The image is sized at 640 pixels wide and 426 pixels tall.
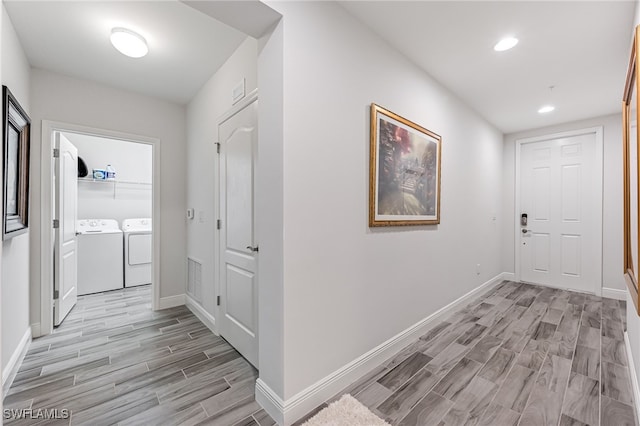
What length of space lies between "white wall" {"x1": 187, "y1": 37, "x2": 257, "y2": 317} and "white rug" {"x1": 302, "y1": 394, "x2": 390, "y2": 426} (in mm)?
1521

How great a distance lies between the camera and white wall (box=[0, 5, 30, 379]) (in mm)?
1968

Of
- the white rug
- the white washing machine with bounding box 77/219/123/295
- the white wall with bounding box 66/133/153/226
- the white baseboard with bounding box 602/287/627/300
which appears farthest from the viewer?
the white wall with bounding box 66/133/153/226

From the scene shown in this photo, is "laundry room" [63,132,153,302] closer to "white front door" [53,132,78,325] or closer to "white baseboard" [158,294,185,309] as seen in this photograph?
"white front door" [53,132,78,325]

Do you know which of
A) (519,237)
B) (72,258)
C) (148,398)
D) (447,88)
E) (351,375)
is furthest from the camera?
(519,237)

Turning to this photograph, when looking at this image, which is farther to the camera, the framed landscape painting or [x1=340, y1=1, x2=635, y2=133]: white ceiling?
the framed landscape painting

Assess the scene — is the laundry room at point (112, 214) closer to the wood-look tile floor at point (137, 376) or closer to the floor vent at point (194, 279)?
the wood-look tile floor at point (137, 376)

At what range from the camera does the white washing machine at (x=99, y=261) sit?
3.93 meters

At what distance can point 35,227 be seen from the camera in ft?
8.75

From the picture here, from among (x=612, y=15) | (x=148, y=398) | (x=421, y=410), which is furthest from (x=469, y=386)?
(x=612, y=15)

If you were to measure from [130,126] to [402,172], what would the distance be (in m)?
3.05

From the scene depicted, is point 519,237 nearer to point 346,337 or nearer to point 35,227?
point 346,337

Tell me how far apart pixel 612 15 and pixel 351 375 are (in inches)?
122

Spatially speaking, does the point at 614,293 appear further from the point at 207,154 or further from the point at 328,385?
the point at 207,154

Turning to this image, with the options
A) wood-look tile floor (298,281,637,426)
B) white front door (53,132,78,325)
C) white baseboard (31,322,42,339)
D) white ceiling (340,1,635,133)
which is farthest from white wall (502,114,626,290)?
white baseboard (31,322,42,339)
